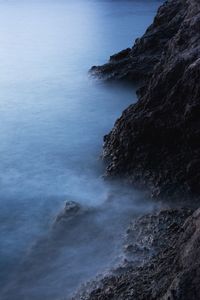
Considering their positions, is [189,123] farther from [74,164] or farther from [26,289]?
[26,289]

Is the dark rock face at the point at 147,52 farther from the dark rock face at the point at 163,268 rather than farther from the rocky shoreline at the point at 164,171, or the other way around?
the dark rock face at the point at 163,268

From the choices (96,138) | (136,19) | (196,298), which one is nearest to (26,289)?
(196,298)

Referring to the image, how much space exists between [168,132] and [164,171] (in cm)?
87

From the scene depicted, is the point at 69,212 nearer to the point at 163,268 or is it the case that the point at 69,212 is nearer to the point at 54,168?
the point at 54,168

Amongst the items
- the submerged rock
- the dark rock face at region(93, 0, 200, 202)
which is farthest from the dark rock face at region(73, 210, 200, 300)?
the submerged rock

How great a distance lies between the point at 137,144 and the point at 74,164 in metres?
2.10

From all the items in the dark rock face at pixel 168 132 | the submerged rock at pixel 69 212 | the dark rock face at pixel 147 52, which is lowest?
the submerged rock at pixel 69 212

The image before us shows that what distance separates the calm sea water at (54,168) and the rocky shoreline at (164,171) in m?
0.46

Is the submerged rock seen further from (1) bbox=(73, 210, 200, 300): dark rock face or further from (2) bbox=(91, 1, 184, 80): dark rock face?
(2) bbox=(91, 1, 184, 80): dark rock face

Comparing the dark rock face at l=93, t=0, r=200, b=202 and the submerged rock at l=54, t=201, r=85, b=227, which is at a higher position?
the dark rock face at l=93, t=0, r=200, b=202

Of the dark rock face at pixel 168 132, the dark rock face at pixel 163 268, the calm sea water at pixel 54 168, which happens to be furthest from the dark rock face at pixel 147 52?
the dark rock face at pixel 163 268

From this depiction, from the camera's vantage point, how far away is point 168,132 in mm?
9969

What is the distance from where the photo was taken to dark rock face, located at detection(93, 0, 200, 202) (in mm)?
9398

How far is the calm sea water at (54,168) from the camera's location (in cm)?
777
